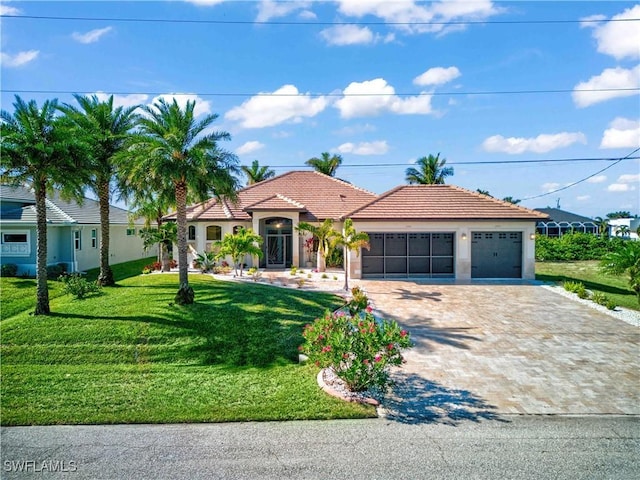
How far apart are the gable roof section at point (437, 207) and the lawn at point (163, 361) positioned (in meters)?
7.89

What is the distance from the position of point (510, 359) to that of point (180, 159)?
12689 mm

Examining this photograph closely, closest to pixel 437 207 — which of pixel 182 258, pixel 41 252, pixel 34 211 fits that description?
pixel 182 258

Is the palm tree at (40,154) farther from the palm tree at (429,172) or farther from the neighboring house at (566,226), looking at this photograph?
the neighboring house at (566,226)

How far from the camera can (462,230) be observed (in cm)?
2341

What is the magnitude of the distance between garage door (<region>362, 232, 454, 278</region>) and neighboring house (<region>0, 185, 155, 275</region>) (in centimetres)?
1719

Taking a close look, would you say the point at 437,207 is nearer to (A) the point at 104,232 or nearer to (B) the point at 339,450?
(A) the point at 104,232

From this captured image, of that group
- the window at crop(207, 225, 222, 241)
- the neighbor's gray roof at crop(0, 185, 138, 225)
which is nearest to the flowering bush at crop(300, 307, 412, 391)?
the window at crop(207, 225, 222, 241)

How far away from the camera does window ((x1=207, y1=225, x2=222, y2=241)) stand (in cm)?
2681

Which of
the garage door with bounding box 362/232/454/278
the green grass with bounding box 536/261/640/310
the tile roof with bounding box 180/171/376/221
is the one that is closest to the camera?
the green grass with bounding box 536/261/640/310

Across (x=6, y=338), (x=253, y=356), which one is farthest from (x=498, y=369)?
(x=6, y=338)

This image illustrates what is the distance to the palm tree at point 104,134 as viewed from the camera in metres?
17.8

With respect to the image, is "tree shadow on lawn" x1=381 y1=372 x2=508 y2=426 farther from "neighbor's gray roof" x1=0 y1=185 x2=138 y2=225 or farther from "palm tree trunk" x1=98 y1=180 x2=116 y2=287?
"neighbor's gray roof" x1=0 y1=185 x2=138 y2=225

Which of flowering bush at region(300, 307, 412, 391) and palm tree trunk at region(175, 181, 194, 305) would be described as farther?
palm tree trunk at region(175, 181, 194, 305)

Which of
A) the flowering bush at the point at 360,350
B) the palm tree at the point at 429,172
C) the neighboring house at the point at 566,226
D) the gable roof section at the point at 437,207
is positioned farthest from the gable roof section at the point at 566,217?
the flowering bush at the point at 360,350
